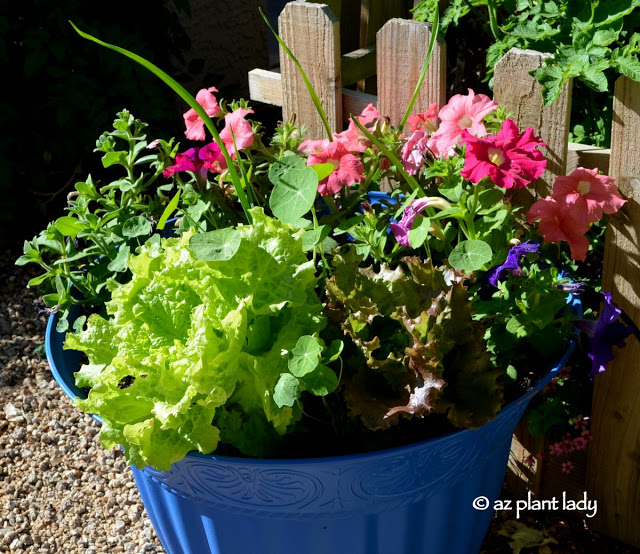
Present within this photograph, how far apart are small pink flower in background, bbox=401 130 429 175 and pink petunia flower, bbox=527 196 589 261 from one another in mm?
284

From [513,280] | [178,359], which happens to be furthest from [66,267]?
[513,280]

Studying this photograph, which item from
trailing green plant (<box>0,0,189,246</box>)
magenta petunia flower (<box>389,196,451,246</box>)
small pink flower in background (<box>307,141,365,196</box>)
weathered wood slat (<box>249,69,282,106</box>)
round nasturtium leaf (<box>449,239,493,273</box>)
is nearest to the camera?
round nasturtium leaf (<box>449,239,493,273</box>)

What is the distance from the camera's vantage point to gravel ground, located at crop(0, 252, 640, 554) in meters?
2.14

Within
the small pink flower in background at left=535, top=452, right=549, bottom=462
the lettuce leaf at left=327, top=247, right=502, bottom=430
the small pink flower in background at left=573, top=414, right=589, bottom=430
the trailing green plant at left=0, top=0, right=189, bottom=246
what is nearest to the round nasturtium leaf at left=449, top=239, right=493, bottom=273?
the lettuce leaf at left=327, top=247, right=502, bottom=430

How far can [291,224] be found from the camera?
4.90 feet

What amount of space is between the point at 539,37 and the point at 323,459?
105cm

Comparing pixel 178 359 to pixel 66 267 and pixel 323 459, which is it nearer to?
pixel 323 459

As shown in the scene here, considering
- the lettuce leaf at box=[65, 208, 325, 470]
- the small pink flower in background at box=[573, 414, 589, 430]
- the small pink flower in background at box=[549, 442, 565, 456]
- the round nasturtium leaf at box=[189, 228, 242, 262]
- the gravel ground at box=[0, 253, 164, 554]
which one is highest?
the round nasturtium leaf at box=[189, 228, 242, 262]

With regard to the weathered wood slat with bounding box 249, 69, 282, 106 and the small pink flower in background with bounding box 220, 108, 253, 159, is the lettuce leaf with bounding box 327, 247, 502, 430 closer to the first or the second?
the small pink flower in background with bounding box 220, 108, 253, 159

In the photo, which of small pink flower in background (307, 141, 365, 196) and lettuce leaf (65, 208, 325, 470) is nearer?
lettuce leaf (65, 208, 325, 470)

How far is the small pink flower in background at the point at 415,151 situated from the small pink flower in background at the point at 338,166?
0.12 m

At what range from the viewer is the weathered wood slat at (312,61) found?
2.10 metres

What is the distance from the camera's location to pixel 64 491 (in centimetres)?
240

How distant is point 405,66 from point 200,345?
3.42 feet
